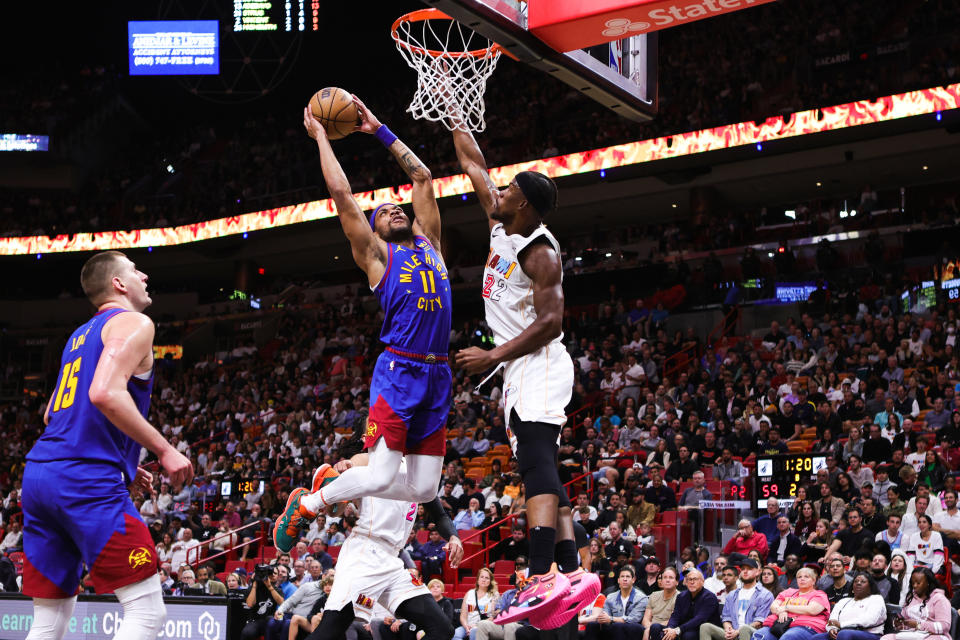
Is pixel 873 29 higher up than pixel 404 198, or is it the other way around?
pixel 873 29

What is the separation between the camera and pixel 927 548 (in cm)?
1145

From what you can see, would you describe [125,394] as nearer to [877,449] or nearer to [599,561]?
[599,561]

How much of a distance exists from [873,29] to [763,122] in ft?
16.0

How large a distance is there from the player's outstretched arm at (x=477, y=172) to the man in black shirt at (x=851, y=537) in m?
7.44

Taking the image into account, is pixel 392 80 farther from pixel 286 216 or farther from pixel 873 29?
pixel 873 29

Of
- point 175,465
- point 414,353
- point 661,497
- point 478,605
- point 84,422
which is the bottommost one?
point 478,605

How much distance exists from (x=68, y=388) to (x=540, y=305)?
2333 millimetres

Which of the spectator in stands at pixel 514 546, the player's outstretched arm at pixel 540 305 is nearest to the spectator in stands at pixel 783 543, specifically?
the spectator in stands at pixel 514 546

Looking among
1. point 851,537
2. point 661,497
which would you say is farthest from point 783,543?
point 661,497

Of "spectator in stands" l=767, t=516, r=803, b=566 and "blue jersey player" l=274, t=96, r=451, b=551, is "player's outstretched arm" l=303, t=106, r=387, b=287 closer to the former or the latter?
"blue jersey player" l=274, t=96, r=451, b=551

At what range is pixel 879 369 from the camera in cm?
1708

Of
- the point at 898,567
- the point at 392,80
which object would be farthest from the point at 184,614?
the point at 392,80

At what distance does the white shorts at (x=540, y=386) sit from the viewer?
5.50 m

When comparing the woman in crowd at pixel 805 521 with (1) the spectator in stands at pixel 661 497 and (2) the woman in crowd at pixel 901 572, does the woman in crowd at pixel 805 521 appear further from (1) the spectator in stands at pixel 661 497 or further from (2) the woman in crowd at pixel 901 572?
(1) the spectator in stands at pixel 661 497
